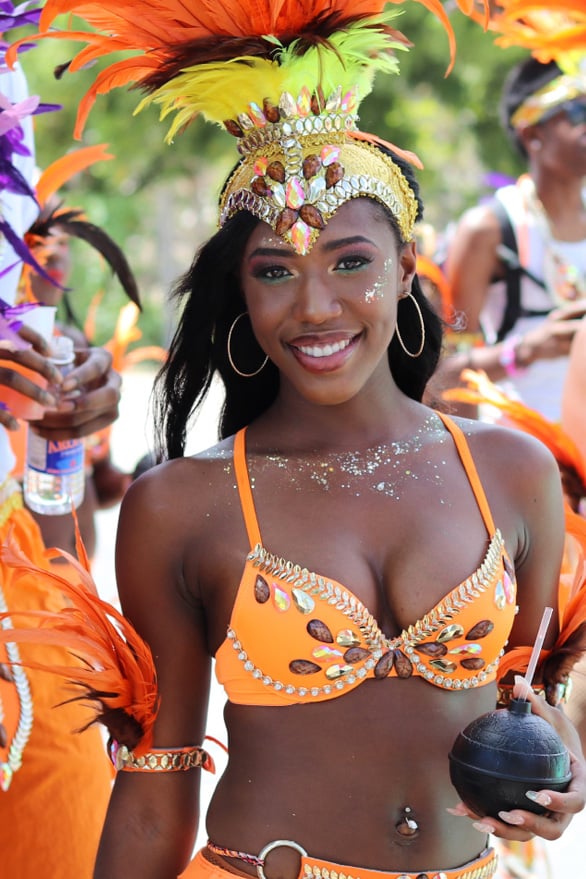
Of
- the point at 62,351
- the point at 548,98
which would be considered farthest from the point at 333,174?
the point at 548,98

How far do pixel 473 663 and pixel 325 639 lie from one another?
0.93 ft

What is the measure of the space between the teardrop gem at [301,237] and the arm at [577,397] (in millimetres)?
1324

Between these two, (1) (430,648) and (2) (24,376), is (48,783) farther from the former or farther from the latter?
(1) (430,648)

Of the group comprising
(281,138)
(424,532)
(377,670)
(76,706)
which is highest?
(281,138)

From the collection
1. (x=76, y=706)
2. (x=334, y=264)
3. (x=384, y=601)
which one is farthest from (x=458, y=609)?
(x=76, y=706)

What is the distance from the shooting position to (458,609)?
7.67 ft

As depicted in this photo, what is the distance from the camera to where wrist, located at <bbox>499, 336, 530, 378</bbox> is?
5191 mm

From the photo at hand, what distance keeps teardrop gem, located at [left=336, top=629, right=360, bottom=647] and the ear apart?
2.40 ft

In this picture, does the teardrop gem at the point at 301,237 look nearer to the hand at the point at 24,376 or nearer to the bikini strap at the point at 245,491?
the bikini strap at the point at 245,491

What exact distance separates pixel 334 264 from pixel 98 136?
11771mm

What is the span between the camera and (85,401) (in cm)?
340

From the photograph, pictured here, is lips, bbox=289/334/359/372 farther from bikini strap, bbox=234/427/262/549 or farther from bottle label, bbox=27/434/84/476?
bottle label, bbox=27/434/84/476

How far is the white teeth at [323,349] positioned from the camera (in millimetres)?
2395

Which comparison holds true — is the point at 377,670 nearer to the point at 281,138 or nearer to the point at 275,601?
the point at 275,601
